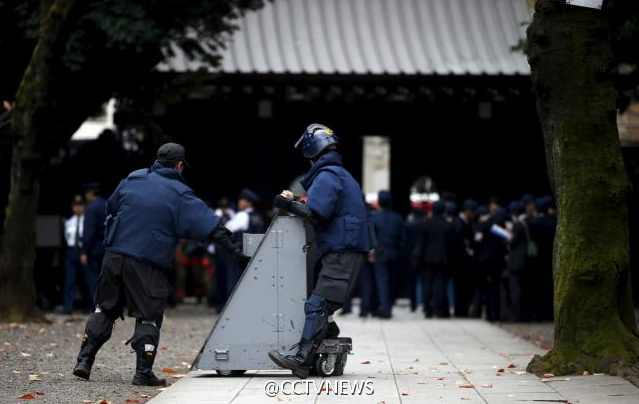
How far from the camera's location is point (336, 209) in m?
11.1

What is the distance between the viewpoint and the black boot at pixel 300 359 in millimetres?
10680

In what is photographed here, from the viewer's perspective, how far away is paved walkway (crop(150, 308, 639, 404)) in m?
9.71

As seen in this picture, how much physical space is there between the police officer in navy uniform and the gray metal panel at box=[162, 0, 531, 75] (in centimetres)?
1322

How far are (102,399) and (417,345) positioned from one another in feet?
21.2

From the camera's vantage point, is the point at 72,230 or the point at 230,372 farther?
the point at 72,230

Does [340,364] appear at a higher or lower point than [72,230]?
lower

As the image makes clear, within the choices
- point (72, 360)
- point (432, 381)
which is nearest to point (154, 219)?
point (432, 381)

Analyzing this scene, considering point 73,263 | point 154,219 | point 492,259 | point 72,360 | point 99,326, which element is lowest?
point 72,360

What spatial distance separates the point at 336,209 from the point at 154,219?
1450mm

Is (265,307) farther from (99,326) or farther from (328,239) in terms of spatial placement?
(99,326)

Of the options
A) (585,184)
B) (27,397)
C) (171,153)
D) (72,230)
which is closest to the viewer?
(27,397)

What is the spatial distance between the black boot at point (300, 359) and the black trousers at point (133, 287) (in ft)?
3.25

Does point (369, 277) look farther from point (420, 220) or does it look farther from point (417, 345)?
point (417, 345)

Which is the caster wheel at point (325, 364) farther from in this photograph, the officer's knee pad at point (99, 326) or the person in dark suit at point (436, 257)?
the person in dark suit at point (436, 257)
